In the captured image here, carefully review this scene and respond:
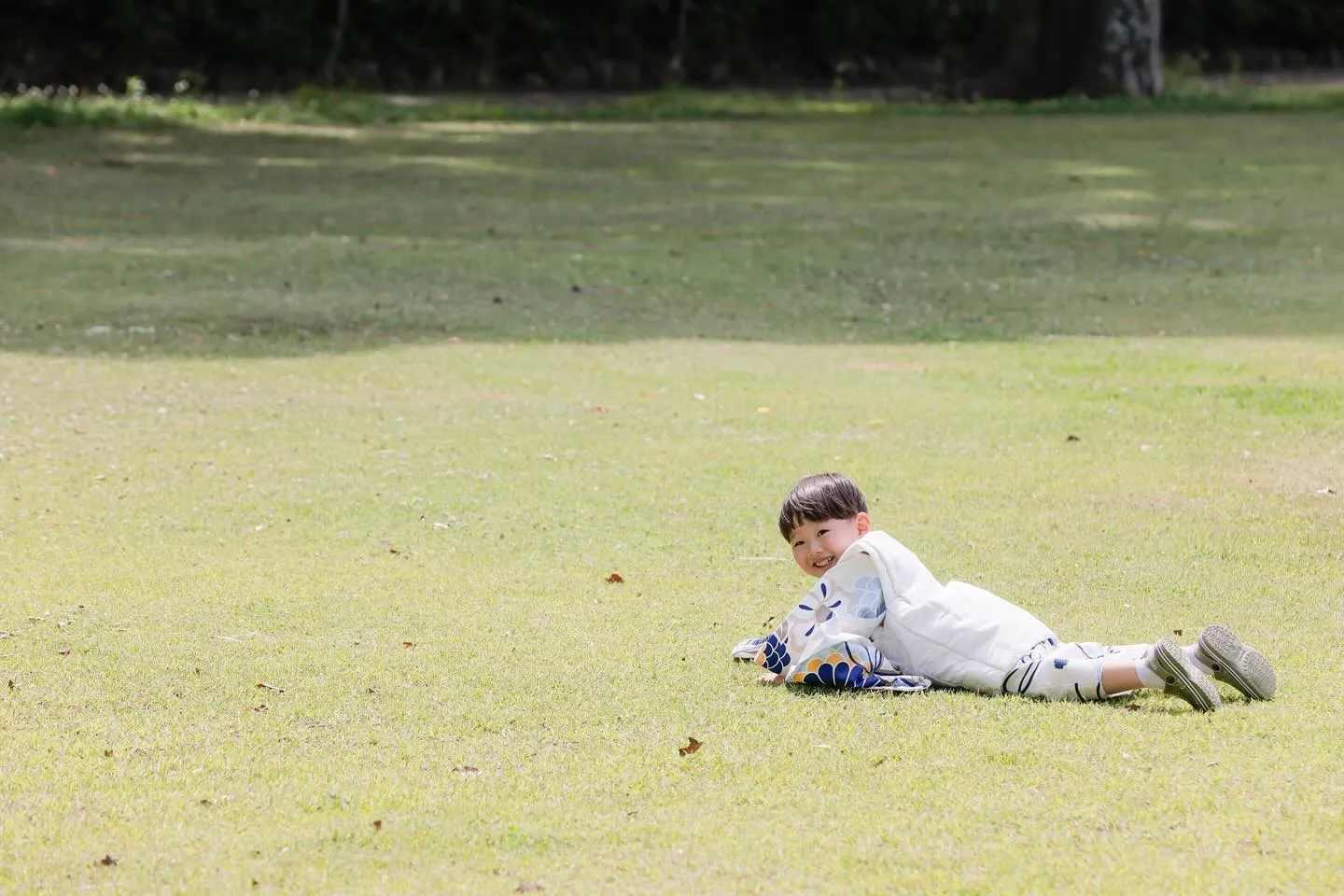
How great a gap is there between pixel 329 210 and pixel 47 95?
11856 millimetres

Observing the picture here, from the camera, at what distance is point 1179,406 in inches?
429

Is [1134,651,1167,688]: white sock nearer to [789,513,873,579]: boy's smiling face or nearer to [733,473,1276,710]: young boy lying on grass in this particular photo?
[733,473,1276,710]: young boy lying on grass

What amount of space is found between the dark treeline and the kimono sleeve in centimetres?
3156

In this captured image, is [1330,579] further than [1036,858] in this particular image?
Yes

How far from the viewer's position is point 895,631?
5.56 m

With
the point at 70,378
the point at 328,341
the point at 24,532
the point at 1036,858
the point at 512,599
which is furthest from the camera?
the point at 328,341

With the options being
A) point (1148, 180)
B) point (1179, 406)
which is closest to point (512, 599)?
point (1179, 406)

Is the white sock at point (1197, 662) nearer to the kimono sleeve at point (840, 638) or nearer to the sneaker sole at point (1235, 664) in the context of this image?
the sneaker sole at point (1235, 664)

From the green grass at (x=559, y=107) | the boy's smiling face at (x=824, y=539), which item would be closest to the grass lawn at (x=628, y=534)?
the boy's smiling face at (x=824, y=539)

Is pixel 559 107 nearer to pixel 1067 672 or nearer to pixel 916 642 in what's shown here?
pixel 916 642

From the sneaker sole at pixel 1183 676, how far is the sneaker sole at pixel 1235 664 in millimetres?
80

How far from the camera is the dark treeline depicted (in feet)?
119

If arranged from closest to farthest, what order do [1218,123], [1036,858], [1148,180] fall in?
1. [1036,858]
2. [1148,180]
3. [1218,123]

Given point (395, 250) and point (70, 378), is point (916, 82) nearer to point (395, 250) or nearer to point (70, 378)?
point (395, 250)
